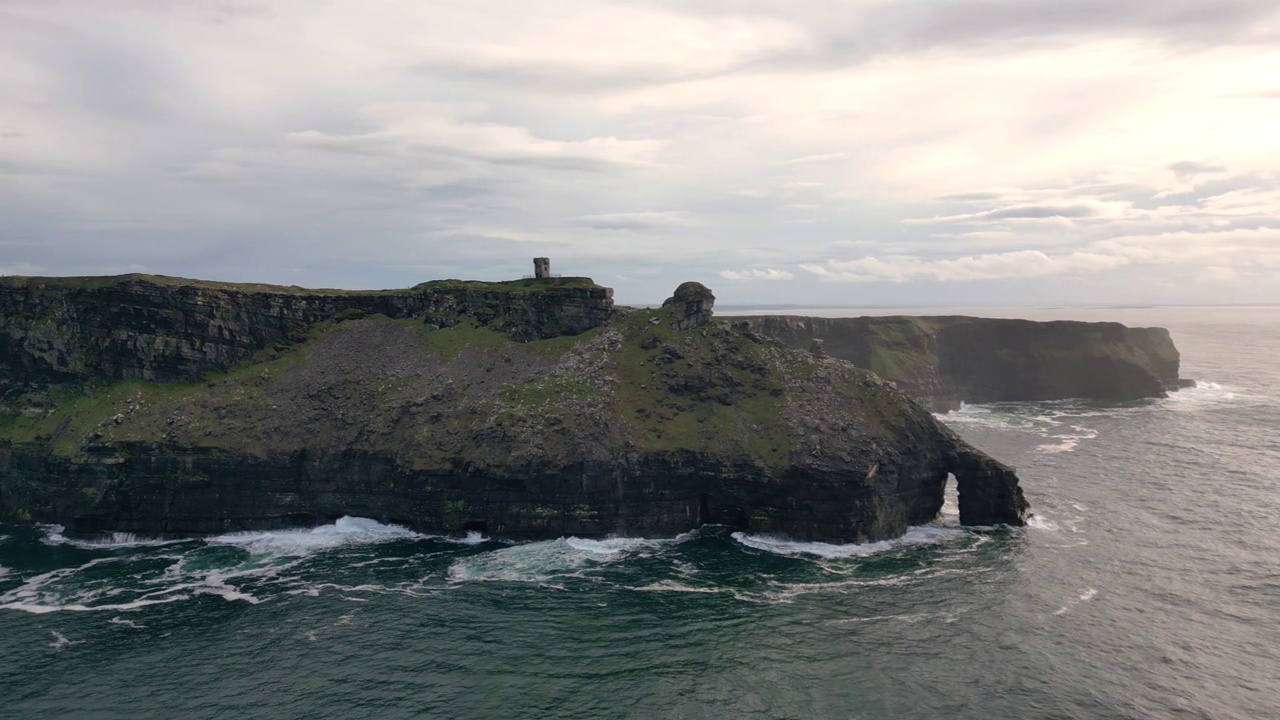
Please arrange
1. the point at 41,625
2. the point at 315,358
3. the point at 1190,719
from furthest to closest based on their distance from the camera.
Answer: the point at 315,358 → the point at 41,625 → the point at 1190,719

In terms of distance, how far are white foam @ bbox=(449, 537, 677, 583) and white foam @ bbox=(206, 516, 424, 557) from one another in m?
13.6

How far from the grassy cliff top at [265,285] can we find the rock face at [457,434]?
7.27ft

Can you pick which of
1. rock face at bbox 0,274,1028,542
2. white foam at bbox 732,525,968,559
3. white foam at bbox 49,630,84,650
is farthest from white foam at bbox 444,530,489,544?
white foam at bbox 49,630,84,650

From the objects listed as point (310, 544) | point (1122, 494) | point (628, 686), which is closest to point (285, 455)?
point (310, 544)

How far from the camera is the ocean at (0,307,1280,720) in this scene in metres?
51.9

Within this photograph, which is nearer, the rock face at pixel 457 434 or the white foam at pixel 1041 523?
the white foam at pixel 1041 523

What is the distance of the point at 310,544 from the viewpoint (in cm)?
8625

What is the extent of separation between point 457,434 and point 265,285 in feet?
178

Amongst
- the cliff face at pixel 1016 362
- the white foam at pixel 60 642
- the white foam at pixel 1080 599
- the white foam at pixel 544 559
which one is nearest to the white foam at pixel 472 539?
the white foam at pixel 544 559

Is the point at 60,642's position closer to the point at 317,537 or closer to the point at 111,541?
the point at 317,537

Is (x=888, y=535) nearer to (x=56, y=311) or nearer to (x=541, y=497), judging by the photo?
(x=541, y=497)

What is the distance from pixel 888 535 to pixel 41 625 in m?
89.2

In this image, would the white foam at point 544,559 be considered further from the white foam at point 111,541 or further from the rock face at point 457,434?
the white foam at point 111,541

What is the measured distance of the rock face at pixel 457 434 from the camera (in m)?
86.5
